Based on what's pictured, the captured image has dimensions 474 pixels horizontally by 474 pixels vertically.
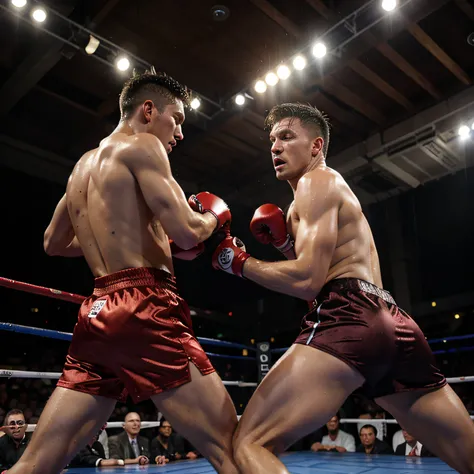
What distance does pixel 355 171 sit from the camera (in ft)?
24.2

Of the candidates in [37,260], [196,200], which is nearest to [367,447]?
[196,200]

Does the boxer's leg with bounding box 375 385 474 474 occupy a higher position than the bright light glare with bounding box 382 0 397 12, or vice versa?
the bright light glare with bounding box 382 0 397 12

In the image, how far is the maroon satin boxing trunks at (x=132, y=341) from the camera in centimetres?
132

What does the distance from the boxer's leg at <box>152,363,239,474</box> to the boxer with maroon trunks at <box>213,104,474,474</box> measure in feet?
0.16

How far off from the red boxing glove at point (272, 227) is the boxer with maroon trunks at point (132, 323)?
0.82 feet

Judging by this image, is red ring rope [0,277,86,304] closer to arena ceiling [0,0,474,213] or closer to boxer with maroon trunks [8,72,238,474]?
boxer with maroon trunks [8,72,238,474]

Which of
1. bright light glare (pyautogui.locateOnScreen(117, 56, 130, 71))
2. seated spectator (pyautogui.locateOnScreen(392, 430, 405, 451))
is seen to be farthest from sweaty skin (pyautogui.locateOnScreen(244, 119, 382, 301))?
bright light glare (pyautogui.locateOnScreen(117, 56, 130, 71))

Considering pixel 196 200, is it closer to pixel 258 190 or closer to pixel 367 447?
pixel 367 447

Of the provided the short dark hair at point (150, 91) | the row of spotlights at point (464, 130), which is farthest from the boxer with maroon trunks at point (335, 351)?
the row of spotlights at point (464, 130)

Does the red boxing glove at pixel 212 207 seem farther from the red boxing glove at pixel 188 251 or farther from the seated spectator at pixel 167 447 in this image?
the seated spectator at pixel 167 447

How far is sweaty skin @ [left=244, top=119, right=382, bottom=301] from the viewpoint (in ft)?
4.78

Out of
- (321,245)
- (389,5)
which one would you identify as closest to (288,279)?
(321,245)

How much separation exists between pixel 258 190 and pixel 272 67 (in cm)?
294

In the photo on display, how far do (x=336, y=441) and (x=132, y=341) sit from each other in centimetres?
404
